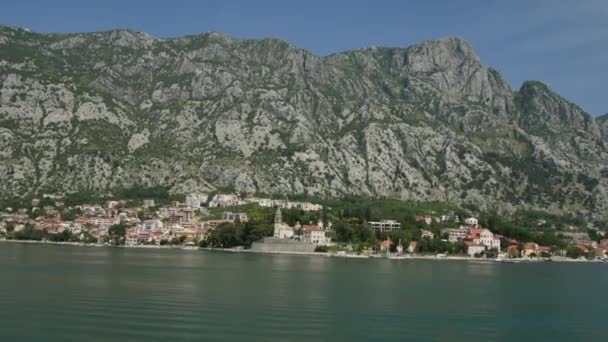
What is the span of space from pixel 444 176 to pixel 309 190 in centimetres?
3708

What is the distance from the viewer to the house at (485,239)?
12756cm

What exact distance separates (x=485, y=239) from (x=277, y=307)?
95198 mm

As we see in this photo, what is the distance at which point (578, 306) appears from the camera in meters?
48.2

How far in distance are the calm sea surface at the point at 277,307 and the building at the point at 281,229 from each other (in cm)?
5839

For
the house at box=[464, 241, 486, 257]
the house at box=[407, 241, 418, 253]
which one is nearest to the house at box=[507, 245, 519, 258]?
the house at box=[464, 241, 486, 257]

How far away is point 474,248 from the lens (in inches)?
4906

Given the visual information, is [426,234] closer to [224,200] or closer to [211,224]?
[211,224]

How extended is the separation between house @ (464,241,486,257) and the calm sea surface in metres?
59.0

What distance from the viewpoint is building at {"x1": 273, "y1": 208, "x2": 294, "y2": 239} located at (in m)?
124

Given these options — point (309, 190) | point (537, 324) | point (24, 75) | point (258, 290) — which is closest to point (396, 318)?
point (537, 324)

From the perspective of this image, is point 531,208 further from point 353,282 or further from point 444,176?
point 353,282

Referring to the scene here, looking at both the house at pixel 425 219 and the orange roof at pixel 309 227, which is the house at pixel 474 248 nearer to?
the house at pixel 425 219

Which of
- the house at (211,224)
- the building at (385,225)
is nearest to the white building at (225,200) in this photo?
the house at (211,224)

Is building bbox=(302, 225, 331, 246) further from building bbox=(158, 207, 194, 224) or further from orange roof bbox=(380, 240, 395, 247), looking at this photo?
A: building bbox=(158, 207, 194, 224)
